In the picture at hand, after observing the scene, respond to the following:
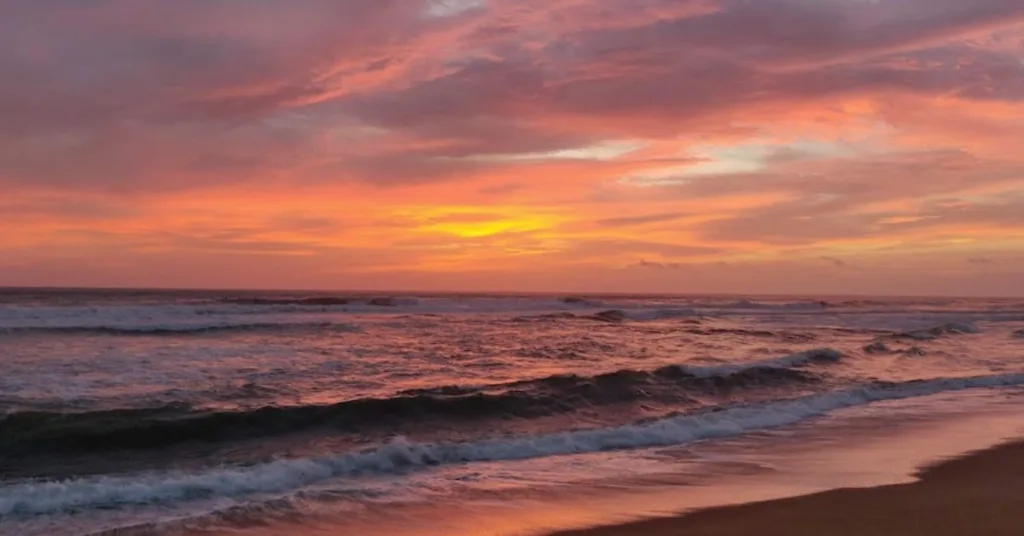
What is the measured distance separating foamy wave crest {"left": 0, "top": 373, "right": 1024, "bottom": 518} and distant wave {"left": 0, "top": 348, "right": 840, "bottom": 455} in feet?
5.41

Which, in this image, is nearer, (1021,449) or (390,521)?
(390,521)

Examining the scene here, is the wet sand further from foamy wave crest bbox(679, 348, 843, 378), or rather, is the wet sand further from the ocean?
foamy wave crest bbox(679, 348, 843, 378)

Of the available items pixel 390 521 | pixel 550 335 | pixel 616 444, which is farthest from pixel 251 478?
pixel 550 335

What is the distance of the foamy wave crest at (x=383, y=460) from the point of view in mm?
6797

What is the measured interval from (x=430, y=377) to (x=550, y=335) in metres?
11.9

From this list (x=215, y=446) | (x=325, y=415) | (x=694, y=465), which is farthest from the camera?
(x=325, y=415)

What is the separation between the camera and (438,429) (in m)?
10.5

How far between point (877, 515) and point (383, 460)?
15.7ft

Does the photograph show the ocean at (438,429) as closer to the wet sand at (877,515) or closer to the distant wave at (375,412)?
the distant wave at (375,412)

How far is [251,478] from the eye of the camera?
7.50 m

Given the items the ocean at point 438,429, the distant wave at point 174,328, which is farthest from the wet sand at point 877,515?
the distant wave at point 174,328

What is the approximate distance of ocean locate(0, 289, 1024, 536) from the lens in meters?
6.67

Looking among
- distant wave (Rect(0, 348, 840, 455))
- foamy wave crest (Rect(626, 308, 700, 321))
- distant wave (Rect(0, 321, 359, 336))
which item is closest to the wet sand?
distant wave (Rect(0, 348, 840, 455))

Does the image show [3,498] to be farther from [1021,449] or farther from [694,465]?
[1021,449]
